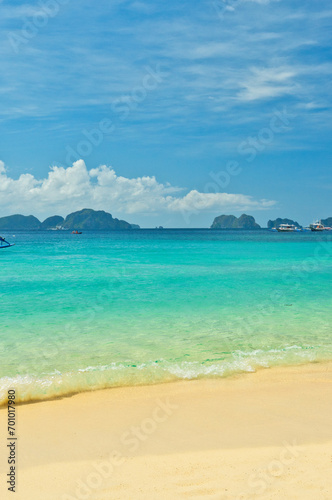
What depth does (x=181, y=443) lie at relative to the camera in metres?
6.68

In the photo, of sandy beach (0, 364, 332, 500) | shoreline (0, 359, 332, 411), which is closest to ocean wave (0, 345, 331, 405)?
shoreline (0, 359, 332, 411)

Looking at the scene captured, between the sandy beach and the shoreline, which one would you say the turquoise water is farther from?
the sandy beach

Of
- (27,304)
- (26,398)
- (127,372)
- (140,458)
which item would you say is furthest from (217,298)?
(140,458)

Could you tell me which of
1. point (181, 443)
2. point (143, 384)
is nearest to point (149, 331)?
point (143, 384)

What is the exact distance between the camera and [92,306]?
19.1 m

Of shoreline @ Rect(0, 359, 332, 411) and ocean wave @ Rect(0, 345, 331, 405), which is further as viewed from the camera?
ocean wave @ Rect(0, 345, 331, 405)

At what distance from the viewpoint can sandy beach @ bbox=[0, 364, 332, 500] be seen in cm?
543

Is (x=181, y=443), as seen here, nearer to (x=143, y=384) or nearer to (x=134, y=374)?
(x=143, y=384)

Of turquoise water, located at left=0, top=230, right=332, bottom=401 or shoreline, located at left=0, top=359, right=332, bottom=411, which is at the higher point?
turquoise water, located at left=0, top=230, right=332, bottom=401

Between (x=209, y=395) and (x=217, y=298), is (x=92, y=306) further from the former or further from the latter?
(x=209, y=395)

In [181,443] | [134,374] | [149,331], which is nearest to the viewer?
[181,443]

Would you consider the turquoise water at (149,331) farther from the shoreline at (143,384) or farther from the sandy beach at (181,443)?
the sandy beach at (181,443)

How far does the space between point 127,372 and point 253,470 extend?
4919 millimetres

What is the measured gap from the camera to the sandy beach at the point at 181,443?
17.8 ft
